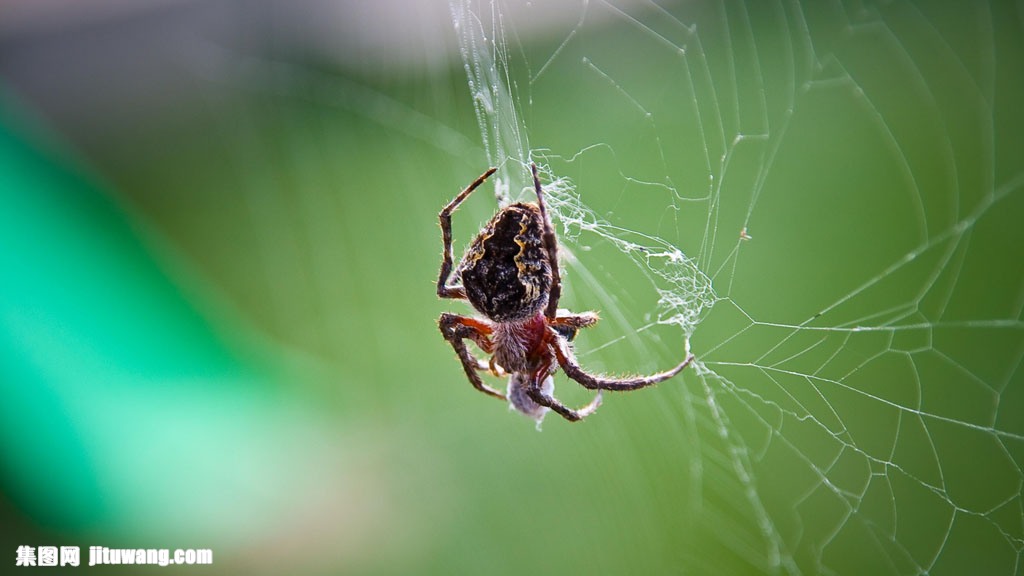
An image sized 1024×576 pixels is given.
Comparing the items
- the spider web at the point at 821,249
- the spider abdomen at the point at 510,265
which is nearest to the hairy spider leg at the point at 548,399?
the spider abdomen at the point at 510,265

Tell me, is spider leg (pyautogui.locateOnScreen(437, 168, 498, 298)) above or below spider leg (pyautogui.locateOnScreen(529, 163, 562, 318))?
above

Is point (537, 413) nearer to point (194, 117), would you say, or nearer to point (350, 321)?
point (350, 321)

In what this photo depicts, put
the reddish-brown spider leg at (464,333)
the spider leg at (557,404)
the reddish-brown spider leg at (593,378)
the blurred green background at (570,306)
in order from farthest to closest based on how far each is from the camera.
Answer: the blurred green background at (570,306)
the reddish-brown spider leg at (464,333)
the spider leg at (557,404)
the reddish-brown spider leg at (593,378)

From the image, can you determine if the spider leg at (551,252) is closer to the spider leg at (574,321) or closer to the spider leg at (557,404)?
the spider leg at (574,321)

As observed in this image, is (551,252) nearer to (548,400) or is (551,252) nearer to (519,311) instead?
(519,311)

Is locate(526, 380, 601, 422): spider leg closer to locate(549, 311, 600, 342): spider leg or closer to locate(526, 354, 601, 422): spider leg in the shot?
locate(526, 354, 601, 422): spider leg

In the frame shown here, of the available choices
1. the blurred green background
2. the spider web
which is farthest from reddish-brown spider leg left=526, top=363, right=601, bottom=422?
the spider web
